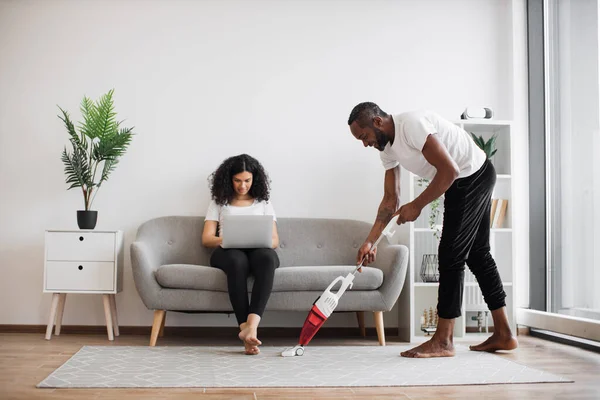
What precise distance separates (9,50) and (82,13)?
20.4 inches

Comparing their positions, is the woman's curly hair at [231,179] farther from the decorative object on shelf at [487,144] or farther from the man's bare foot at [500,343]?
the man's bare foot at [500,343]

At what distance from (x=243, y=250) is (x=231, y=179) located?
0.53m

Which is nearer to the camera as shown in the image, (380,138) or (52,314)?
(380,138)

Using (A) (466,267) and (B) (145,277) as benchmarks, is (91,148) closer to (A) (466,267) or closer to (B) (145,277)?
(B) (145,277)

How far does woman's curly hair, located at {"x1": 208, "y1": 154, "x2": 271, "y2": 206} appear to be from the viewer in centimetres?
389

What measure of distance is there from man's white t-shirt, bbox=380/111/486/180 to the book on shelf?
109 cm

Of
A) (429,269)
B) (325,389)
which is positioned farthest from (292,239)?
(325,389)

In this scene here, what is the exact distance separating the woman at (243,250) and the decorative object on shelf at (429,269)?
37.9 inches

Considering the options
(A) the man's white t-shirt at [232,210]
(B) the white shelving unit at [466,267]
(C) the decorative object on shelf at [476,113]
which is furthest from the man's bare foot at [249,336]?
(C) the decorative object on shelf at [476,113]

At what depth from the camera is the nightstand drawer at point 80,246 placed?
12.3 feet

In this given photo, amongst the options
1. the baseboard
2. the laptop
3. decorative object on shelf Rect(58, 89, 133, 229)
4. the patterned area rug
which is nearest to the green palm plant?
decorative object on shelf Rect(58, 89, 133, 229)

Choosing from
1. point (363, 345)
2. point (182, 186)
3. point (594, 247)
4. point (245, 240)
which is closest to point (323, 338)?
point (363, 345)

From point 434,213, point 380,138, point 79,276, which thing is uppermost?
point 380,138

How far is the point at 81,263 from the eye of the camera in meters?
3.77
